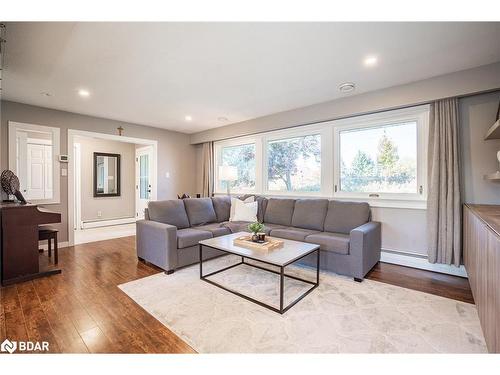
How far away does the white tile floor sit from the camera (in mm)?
4652

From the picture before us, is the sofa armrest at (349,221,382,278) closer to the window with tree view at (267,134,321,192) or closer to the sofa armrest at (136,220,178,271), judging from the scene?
the window with tree view at (267,134,321,192)

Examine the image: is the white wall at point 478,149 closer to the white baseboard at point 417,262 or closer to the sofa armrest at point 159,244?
the white baseboard at point 417,262

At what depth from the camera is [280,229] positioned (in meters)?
3.42

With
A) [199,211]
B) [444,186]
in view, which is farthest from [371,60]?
[199,211]

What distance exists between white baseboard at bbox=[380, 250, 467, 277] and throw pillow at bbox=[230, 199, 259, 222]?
2033 millimetres

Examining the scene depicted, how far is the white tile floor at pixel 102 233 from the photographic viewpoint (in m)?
4.65

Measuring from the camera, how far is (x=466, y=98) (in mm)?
2764

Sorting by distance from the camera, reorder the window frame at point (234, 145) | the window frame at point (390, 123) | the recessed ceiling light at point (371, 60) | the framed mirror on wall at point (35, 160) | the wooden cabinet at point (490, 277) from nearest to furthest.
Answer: the wooden cabinet at point (490, 277)
the recessed ceiling light at point (371, 60)
the window frame at point (390, 123)
the framed mirror on wall at point (35, 160)
the window frame at point (234, 145)

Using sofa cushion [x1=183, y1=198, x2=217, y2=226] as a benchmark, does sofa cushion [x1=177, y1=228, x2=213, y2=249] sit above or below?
below

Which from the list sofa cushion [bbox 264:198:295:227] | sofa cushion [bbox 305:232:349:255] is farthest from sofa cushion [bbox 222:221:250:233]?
sofa cushion [bbox 305:232:349:255]

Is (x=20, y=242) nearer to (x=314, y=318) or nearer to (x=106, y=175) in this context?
(x=314, y=318)

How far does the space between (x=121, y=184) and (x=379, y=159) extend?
6.27 m

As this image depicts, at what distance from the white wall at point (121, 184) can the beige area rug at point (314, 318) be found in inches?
171

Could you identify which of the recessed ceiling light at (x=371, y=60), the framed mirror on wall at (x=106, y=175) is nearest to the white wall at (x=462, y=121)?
the recessed ceiling light at (x=371, y=60)
